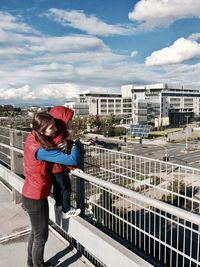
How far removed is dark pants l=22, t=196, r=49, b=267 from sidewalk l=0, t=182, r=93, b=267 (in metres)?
0.46

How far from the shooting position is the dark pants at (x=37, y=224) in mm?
3121

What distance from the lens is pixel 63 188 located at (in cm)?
375

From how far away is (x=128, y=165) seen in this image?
142 inches

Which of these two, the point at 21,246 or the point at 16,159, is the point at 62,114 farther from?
the point at 16,159

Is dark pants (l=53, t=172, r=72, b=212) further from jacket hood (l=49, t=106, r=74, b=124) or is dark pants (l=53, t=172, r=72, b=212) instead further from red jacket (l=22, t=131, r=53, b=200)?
jacket hood (l=49, t=106, r=74, b=124)

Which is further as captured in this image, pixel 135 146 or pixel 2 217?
pixel 135 146

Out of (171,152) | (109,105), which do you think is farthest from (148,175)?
(109,105)

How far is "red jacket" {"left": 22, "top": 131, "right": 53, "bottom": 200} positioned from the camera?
3.06m

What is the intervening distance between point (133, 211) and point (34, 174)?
125 cm

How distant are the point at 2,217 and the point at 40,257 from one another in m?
2.16

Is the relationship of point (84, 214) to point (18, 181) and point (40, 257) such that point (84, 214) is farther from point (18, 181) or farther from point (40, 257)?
point (18, 181)

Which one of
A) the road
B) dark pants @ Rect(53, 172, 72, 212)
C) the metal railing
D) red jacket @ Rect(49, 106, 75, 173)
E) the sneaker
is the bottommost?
the road

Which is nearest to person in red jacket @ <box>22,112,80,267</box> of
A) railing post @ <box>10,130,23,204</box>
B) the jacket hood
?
the jacket hood

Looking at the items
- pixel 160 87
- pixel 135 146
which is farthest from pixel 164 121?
pixel 135 146
